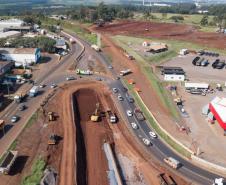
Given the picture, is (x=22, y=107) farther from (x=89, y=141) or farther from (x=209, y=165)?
(x=209, y=165)

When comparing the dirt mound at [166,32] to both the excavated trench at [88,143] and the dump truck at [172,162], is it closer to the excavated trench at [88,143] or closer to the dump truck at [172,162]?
the excavated trench at [88,143]

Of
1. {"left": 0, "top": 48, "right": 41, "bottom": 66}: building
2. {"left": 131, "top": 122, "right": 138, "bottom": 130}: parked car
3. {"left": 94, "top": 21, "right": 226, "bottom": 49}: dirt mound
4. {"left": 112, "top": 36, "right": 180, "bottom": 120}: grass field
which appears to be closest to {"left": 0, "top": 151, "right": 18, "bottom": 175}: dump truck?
{"left": 131, "top": 122, "right": 138, "bottom": 130}: parked car

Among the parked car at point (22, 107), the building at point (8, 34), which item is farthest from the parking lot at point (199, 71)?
the building at point (8, 34)

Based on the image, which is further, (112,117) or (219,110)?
(112,117)

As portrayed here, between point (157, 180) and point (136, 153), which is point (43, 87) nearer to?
point (136, 153)

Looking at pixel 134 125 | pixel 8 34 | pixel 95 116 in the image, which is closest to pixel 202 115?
pixel 134 125

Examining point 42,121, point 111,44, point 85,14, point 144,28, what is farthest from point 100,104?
point 85,14

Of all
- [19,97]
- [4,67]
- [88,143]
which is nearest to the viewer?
[88,143]
